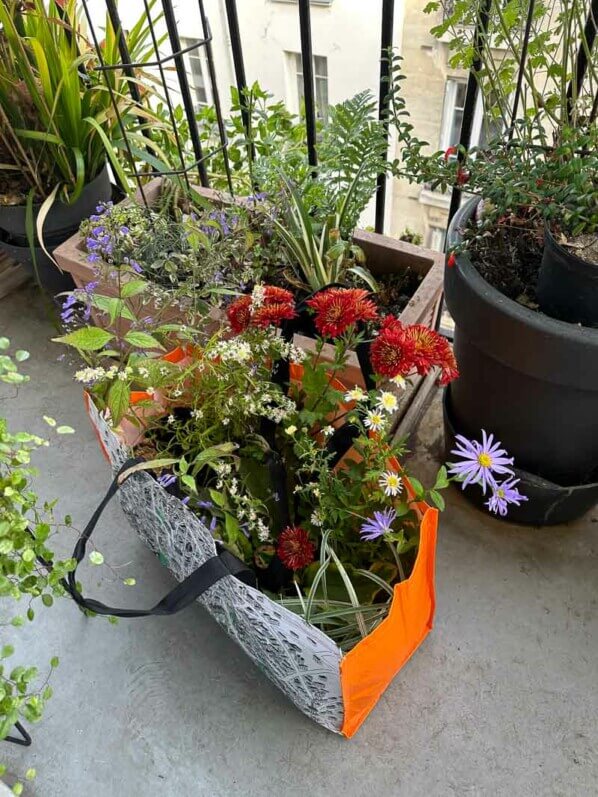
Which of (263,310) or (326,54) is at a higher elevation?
(263,310)

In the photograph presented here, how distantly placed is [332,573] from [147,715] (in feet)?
1.31

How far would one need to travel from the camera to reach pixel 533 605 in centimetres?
114

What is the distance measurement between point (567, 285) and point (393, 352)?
0.29 m

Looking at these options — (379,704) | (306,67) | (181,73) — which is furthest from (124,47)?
(379,704)

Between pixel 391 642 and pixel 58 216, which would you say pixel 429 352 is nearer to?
pixel 391 642

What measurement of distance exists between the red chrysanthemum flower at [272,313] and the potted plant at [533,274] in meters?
0.28

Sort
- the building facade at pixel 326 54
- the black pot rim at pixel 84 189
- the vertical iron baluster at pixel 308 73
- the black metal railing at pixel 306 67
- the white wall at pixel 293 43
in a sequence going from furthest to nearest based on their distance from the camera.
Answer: the white wall at pixel 293 43 < the building facade at pixel 326 54 < the black pot rim at pixel 84 189 < the vertical iron baluster at pixel 308 73 < the black metal railing at pixel 306 67

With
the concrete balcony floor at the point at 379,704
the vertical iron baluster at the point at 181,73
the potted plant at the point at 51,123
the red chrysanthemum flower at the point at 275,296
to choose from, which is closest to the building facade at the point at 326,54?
the vertical iron baluster at the point at 181,73

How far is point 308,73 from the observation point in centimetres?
131

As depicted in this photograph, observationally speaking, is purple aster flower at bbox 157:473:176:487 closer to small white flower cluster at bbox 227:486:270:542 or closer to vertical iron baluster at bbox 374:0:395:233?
small white flower cluster at bbox 227:486:270:542

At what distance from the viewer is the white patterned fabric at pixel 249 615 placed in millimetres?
798

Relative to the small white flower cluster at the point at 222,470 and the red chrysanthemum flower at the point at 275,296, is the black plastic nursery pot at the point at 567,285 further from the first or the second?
the small white flower cluster at the point at 222,470

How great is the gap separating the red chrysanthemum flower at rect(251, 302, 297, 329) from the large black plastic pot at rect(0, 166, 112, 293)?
828 mm

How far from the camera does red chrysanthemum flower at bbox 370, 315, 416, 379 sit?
810mm
